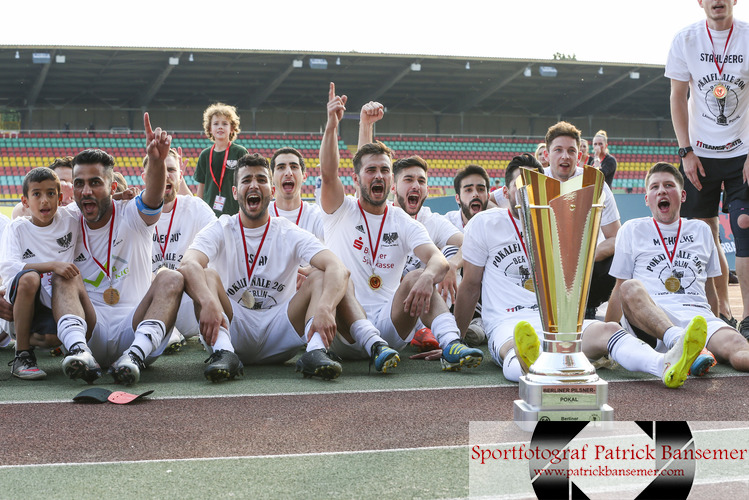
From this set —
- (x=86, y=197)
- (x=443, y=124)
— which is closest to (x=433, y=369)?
(x=86, y=197)

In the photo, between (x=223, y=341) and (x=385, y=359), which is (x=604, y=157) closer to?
(x=385, y=359)

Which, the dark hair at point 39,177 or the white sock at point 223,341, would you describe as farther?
the dark hair at point 39,177

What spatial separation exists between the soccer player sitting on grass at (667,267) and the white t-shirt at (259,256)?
193 cm

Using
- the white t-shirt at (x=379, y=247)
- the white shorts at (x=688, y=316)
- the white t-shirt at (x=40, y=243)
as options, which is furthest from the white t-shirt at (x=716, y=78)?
the white t-shirt at (x=40, y=243)

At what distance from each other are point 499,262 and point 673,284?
1.12 metres

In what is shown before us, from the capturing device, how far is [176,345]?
5391mm

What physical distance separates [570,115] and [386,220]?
28.7 metres

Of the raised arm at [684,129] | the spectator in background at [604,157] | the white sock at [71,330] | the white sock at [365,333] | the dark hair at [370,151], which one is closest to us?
the white sock at [71,330]

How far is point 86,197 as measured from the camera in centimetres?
439

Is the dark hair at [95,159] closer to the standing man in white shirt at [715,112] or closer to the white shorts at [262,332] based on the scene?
the white shorts at [262,332]

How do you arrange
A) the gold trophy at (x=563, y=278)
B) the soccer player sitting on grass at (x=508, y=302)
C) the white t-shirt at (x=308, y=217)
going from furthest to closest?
the white t-shirt at (x=308, y=217), the soccer player sitting on grass at (x=508, y=302), the gold trophy at (x=563, y=278)

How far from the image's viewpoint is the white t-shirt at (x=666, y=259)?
14.7ft

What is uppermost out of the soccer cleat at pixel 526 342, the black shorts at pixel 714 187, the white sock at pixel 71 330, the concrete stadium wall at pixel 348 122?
the concrete stadium wall at pixel 348 122

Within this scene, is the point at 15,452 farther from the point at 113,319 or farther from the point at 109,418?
the point at 113,319
